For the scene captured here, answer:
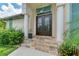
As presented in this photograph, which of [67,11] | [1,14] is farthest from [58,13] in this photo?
[1,14]

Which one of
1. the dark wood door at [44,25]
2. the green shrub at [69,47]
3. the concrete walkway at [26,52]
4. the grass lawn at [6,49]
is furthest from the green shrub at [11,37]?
the green shrub at [69,47]

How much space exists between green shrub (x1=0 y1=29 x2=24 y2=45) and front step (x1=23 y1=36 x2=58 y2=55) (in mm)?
223

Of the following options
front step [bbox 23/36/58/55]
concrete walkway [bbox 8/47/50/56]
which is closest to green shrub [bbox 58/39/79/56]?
front step [bbox 23/36/58/55]

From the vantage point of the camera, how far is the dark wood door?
17.7 feet

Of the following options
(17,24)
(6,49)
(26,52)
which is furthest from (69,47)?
(6,49)

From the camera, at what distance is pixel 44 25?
18.8 feet

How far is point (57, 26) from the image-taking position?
512 cm

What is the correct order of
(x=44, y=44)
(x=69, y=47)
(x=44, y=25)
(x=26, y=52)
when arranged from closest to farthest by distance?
(x=69, y=47) < (x=26, y=52) < (x=44, y=44) < (x=44, y=25)

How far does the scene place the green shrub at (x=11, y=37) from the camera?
5164 mm

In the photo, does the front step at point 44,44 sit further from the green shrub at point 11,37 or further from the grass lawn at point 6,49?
the grass lawn at point 6,49

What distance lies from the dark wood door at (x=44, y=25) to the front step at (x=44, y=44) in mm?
149

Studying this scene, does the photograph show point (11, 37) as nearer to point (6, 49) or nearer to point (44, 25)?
point (6, 49)

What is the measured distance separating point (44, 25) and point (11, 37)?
1.01 metres

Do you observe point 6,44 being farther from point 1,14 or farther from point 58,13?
point 58,13
